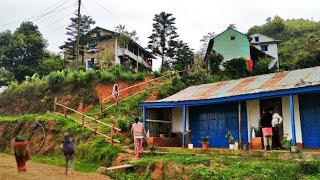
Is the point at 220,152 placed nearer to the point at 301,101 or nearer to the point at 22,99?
the point at 301,101

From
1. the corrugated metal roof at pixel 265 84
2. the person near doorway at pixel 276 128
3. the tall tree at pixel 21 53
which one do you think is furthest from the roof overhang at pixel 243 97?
the tall tree at pixel 21 53

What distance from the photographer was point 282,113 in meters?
17.1

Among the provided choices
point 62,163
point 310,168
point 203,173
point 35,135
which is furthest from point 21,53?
point 310,168

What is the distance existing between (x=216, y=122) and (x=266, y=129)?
4166 mm

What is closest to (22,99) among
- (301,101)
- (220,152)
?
(220,152)

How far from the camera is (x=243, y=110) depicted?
1867 cm

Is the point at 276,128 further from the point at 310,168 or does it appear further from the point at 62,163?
the point at 62,163

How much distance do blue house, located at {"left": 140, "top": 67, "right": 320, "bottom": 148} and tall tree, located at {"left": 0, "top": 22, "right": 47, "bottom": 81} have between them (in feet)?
85.7

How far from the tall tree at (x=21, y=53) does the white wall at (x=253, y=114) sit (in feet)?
101

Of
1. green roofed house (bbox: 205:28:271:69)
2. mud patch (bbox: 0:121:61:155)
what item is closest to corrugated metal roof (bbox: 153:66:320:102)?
mud patch (bbox: 0:121:61:155)

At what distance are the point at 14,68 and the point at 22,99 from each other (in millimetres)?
12195

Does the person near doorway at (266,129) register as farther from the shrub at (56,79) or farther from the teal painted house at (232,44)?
the teal painted house at (232,44)

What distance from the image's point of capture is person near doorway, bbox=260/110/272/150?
15789 mm

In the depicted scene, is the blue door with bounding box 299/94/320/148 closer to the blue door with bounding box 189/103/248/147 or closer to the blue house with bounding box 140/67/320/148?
the blue house with bounding box 140/67/320/148
